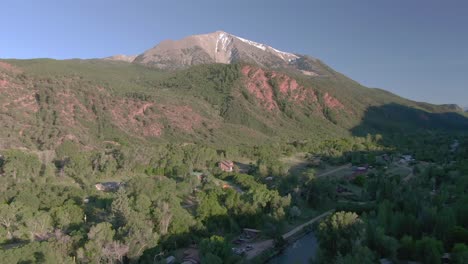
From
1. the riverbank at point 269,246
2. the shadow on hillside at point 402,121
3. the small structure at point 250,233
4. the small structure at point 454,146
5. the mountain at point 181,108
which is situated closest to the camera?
the riverbank at point 269,246

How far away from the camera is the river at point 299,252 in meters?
41.1

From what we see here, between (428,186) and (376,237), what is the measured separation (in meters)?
33.6

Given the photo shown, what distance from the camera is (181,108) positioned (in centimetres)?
11962

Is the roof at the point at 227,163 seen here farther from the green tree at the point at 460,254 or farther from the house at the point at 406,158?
the green tree at the point at 460,254

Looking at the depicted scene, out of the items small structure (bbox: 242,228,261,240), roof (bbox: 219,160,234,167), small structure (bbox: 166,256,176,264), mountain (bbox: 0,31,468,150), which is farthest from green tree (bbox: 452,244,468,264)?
mountain (bbox: 0,31,468,150)

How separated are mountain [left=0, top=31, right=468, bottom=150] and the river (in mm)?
54192

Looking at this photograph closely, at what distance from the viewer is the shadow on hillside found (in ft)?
488

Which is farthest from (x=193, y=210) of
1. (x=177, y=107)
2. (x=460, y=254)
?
(x=177, y=107)

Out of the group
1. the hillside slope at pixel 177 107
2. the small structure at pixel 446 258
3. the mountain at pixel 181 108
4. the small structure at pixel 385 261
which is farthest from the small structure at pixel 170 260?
the hillside slope at pixel 177 107

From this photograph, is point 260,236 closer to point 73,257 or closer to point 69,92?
point 73,257

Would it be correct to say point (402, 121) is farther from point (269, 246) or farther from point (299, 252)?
point (269, 246)

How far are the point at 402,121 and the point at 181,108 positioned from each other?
9212 centimetres

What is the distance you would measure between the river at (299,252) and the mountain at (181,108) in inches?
2134

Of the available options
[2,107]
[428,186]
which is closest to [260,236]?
[428,186]
